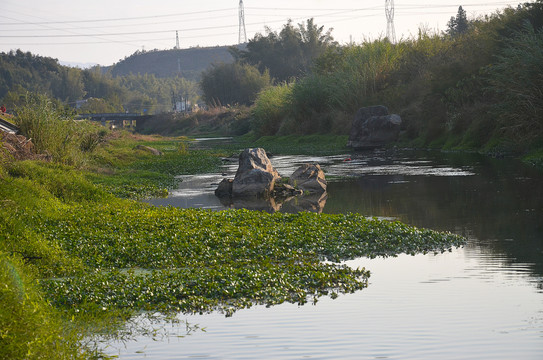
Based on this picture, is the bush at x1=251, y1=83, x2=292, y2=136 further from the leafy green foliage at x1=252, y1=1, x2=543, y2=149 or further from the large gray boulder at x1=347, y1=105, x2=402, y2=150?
the large gray boulder at x1=347, y1=105, x2=402, y2=150

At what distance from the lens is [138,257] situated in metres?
11.0

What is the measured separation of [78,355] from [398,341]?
3285 millimetres

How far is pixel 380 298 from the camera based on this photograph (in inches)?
359

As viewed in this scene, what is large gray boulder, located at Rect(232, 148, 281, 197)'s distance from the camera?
68.6 ft

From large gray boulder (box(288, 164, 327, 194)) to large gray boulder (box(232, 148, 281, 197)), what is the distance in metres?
0.69

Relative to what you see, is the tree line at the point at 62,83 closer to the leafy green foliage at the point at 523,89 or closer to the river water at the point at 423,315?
the leafy green foliage at the point at 523,89

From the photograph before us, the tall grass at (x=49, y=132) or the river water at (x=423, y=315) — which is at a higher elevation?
the tall grass at (x=49, y=132)

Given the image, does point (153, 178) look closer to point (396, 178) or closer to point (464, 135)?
point (396, 178)

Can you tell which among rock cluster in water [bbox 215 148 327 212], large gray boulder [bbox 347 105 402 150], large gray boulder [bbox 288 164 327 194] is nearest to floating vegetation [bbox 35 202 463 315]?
rock cluster in water [bbox 215 148 327 212]

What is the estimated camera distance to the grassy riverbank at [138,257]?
269 inches

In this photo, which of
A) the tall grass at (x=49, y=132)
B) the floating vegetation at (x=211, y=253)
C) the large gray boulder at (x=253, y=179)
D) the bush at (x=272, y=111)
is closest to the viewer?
the floating vegetation at (x=211, y=253)

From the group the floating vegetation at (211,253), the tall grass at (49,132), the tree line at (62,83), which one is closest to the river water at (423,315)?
the floating vegetation at (211,253)

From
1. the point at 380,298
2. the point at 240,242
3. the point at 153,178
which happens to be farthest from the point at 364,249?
the point at 153,178

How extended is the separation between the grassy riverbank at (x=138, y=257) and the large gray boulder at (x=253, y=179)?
438 cm
